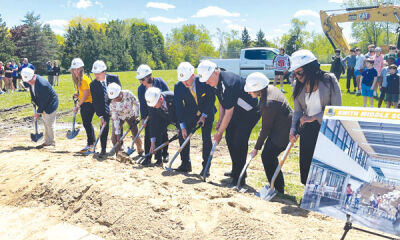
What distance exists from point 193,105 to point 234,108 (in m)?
0.80

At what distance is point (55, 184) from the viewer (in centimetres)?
479

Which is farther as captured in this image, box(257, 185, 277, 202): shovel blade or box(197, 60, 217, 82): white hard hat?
box(197, 60, 217, 82): white hard hat

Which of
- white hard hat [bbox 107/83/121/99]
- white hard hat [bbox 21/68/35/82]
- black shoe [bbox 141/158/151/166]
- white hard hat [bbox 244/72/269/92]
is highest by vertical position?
white hard hat [bbox 244/72/269/92]

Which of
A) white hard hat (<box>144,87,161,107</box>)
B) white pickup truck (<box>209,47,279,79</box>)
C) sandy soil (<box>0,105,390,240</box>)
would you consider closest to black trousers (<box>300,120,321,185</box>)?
sandy soil (<box>0,105,390,240</box>)

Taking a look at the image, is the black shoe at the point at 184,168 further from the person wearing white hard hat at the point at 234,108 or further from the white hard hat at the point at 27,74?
the white hard hat at the point at 27,74

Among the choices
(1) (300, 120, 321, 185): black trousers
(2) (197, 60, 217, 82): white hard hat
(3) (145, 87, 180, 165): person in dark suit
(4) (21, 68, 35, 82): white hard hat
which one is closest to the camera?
(1) (300, 120, 321, 185): black trousers

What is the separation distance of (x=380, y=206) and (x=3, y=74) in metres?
20.4

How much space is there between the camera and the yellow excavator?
16.3 metres

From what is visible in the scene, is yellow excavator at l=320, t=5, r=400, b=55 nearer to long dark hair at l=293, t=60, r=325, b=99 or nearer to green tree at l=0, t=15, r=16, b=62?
long dark hair at l=293, t=60, r=325, b=99

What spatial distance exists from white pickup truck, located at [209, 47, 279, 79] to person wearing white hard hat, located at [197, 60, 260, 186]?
35.4 ft

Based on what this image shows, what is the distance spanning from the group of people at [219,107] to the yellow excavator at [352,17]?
586 inches

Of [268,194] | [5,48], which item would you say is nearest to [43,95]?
[268,194]

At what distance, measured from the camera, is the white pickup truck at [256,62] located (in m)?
15.2

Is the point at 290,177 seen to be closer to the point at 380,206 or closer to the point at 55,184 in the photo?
the point at 380,206
